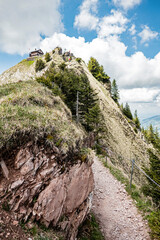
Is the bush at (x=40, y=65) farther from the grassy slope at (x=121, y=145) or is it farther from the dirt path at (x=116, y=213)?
the dirt path at (x=116, y=213)

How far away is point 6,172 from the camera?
14.4 ft

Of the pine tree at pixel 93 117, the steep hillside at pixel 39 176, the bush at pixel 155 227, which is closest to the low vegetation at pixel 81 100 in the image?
the pine tree at pixel 93 117

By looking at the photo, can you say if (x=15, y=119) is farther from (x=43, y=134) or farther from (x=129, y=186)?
(x=129, y=186)

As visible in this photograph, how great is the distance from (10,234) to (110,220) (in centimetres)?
731

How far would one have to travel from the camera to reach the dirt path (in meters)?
7.53

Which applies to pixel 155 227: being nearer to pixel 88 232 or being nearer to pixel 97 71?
pixel 88 232

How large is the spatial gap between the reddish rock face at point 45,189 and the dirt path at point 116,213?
3.27 metres

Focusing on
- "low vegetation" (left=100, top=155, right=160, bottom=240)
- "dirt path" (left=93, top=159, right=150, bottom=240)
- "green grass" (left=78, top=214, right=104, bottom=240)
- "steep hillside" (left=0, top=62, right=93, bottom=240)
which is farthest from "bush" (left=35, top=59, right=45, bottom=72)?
"green grass" (left=78, top=214, right=104, bottom=240)

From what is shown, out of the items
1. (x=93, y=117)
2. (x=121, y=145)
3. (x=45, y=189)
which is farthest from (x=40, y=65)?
(x=45, y=189)

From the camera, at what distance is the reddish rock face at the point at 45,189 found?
428 centimetres

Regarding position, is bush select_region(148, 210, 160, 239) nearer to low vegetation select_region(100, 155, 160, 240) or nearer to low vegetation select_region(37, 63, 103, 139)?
low vegetation select_region(100, 155, 160, 240)

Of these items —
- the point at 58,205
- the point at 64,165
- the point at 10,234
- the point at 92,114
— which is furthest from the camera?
the point at 92,114

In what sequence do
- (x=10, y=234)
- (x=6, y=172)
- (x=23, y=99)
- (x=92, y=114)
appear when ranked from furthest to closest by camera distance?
(x=92, y=114), (x=23, y=99), (x=6, y=172), (x=10, y=234)

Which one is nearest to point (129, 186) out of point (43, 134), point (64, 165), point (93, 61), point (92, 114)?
point (64, 165)
